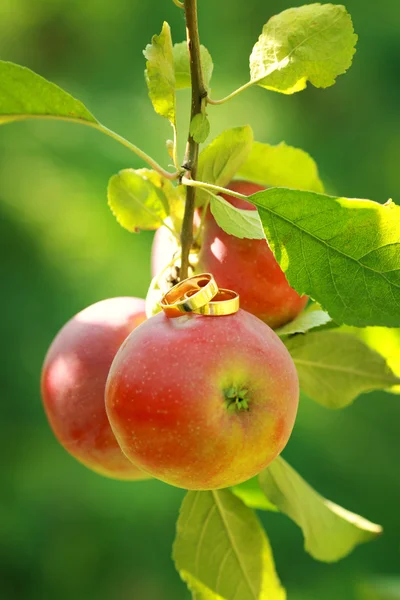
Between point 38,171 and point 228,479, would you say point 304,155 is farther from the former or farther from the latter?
point 38,171

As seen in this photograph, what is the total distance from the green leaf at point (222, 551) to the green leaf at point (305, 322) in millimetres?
157

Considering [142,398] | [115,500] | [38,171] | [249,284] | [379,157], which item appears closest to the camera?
[142,398]

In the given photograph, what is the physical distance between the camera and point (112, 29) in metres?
2.84

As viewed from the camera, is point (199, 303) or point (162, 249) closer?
point (199, 303)

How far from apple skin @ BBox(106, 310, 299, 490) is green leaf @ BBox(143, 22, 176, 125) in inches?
5.5

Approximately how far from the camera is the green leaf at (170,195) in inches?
24.1

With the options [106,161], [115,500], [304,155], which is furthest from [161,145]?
[304,155]

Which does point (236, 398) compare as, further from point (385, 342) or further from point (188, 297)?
point (385, 342)

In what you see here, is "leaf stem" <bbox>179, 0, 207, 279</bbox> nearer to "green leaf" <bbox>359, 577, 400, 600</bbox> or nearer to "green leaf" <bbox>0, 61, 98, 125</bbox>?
"green leaf" <bbox>0, 61, 98, 125</bbox>

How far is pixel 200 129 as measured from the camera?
0.51m

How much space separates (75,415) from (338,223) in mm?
255

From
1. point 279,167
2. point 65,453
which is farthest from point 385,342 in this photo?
point 65,453

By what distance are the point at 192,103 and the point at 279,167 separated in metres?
0.15

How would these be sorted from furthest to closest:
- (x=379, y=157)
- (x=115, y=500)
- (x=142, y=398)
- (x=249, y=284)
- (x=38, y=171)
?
(x=379, y=157) < (x=38, y=171) < (x=115, y=500) < (x=249, y=284) < (x=142, y=398)
